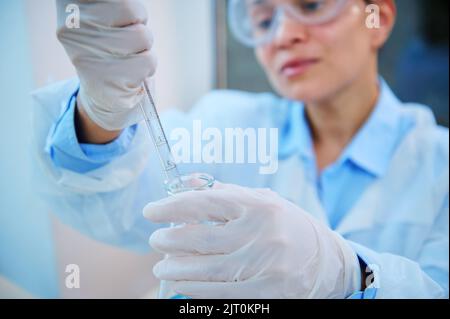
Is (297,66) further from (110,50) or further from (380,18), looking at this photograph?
(110,50)

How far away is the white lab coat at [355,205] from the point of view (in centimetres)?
74

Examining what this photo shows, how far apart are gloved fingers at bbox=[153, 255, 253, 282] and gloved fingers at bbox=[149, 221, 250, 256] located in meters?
0.01

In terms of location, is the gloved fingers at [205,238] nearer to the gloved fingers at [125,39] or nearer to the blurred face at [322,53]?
the gloved fingers at [125,39]

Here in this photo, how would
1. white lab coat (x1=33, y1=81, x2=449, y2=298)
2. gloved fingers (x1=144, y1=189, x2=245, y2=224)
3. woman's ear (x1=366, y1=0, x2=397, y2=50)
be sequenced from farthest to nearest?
1. woman's ear (x1=366, y1=0, x2=397, y2=50)
2. white lab coat (x1=33, y1=81, x2=449, y2=298)
3. gloved fingers (x1=144, y1=189, x2=245, y2=224)

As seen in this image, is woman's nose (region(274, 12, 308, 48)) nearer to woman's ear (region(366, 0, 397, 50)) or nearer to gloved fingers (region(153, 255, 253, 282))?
woman's ear (region(366, 0, 397, 50))

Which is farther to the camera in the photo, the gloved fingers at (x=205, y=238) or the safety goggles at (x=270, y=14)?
the safety goggles at (x=270, y=14)

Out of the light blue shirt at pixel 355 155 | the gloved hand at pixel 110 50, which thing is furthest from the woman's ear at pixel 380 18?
the gloved hand at pixel 110 50

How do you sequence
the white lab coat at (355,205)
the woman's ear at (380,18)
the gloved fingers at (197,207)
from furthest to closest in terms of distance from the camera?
the woman's ear at (380,18) < the white lab coat at (355,205) < the gloved fingers at (197,207)

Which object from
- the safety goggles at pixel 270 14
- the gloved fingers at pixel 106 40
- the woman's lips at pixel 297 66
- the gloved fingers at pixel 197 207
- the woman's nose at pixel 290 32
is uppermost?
the safety goggles at pixel 270 14

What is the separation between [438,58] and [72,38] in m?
1.00

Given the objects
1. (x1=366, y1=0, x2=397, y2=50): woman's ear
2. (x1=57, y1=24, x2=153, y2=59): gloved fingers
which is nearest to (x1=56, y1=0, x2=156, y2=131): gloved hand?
(x1=57, y1=24, x2=153, y2=59): gloved fingers

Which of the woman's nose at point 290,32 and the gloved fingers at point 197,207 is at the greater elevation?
the woman's nose at point 290,32

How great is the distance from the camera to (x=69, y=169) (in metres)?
0.74

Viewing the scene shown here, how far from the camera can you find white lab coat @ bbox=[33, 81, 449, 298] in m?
0.74
